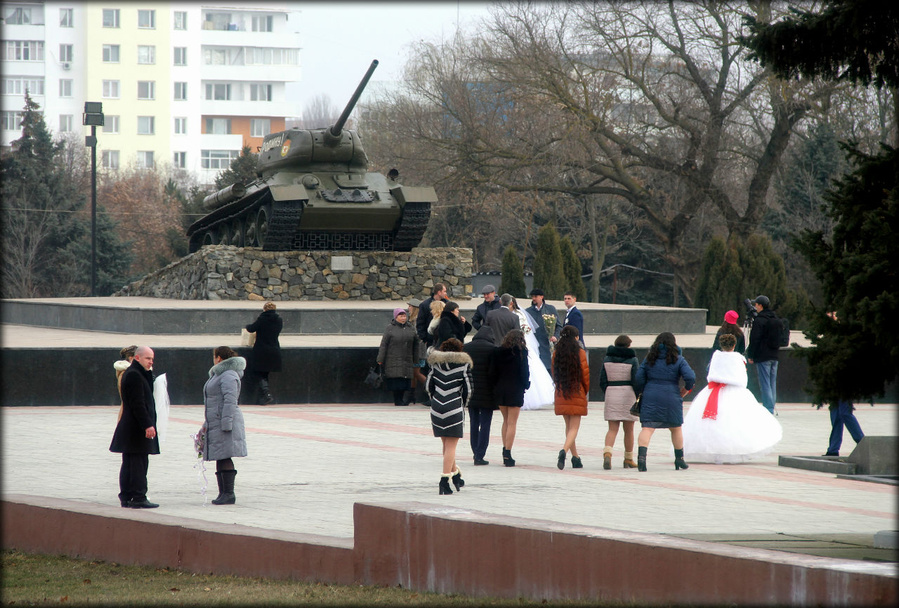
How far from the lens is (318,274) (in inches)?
1056

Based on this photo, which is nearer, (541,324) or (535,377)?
(535,377)

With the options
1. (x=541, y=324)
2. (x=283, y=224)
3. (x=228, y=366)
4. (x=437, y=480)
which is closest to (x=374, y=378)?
(x=541, y=324)

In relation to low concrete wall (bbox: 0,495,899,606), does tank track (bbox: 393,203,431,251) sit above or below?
above

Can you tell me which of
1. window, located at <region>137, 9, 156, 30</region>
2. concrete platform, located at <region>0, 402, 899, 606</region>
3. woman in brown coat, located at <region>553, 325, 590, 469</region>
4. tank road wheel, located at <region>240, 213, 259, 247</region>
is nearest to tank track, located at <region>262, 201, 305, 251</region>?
tank road wheel, located at <region>240, 213, 259, 247</region>

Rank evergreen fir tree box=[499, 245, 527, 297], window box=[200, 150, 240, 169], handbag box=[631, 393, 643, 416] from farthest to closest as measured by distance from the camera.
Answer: window box=[200, 150, 240, 169]
evergreen fir tree box=[499, 245, 527, 297]
handbag box=[631, 393, 643, 416]

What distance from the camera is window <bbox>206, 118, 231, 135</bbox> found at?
7147 cm

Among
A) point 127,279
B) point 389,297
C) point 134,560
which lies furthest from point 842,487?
point 127,279

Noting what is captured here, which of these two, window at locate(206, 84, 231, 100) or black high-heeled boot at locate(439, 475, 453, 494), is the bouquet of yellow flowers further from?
window at locate(206, 84, 231, 100)

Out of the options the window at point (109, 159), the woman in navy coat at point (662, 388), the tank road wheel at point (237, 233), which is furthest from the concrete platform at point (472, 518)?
the window at point (109, 159)

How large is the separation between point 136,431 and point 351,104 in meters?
17.5

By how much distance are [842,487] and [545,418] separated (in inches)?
250

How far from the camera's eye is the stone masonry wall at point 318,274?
26375 mm

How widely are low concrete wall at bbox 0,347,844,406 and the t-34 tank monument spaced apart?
7936 millimetres

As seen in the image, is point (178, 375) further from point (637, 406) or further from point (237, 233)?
point (237, 233)
